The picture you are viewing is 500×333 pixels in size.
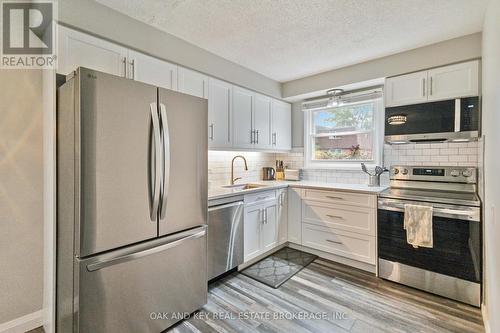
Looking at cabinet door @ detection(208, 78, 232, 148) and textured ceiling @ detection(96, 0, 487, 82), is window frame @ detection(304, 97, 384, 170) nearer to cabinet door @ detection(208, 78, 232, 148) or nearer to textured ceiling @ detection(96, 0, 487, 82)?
textured ceiling @ detection(96, 0, 487, 82)

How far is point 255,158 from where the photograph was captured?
389 cm

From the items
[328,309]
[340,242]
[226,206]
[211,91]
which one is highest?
[211,91]

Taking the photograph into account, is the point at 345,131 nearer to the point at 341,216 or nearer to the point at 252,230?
the point at 341,216

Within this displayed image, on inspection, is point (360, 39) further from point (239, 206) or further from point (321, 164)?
point (239, 206)

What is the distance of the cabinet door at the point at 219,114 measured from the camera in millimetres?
2762

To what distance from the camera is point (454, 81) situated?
2.48m

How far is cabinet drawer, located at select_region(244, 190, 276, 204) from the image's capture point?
2773mm

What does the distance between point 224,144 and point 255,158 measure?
3.50 ft

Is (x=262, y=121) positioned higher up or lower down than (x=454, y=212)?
higher up

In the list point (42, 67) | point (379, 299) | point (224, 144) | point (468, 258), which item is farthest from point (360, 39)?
point (42, 67)

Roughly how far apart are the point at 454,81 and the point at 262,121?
2.14 metres

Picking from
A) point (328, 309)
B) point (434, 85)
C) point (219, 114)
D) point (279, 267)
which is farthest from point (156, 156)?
point (434, 85)

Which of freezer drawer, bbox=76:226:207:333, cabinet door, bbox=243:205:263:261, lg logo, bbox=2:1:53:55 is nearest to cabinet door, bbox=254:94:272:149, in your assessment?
cabinet door, bbox=243:205:263:261

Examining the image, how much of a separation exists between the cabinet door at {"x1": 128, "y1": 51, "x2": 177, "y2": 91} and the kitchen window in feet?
6.96
